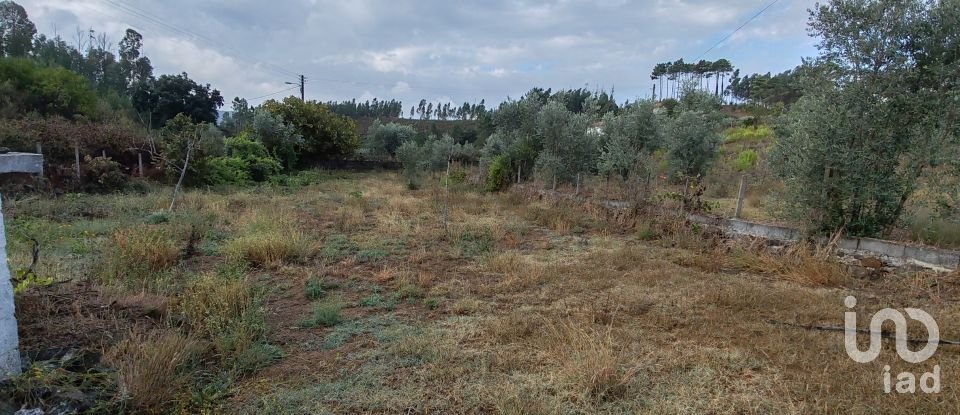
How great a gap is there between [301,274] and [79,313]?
2.40 meters

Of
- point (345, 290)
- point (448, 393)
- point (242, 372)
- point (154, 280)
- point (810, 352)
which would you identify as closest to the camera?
point (448, 393)

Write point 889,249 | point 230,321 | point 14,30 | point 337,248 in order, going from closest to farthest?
point 230,321 < point 889,249 < point 337,248 < point 14,30

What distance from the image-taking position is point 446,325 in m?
4.08

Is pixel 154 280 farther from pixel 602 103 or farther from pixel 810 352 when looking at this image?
pixel 602 103

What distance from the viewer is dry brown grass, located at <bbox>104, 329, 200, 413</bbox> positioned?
256 cm

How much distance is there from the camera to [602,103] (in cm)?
2373

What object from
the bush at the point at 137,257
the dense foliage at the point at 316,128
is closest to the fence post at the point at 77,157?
the dense foliage at the point at 316,128

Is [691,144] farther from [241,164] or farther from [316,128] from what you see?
[316,128]

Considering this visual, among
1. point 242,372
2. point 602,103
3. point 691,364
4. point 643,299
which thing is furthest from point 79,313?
point 602,103

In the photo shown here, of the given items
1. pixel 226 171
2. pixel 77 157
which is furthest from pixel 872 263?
pixel 226 171

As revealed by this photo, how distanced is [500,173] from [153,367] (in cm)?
1292

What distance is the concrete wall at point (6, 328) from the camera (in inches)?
95.4

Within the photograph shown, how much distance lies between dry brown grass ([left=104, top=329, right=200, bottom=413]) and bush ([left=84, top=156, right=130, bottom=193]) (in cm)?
1264

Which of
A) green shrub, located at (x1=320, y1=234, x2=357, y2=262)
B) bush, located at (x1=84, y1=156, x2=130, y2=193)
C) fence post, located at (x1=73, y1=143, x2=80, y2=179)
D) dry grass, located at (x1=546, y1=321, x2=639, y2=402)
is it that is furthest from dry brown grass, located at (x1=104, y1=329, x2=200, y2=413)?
fence post, located at (x1=73, y1=143, x2=80, y2=179)
